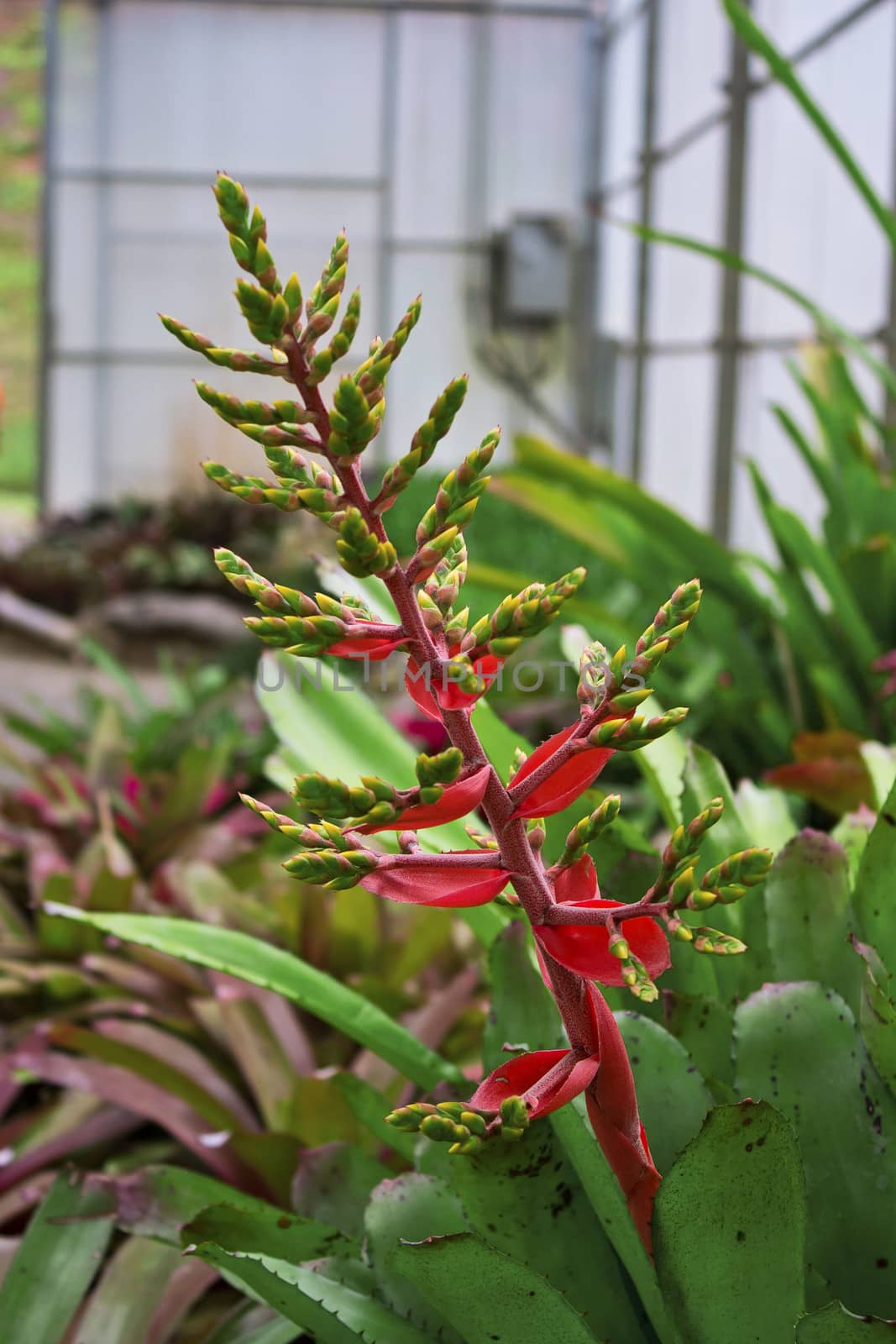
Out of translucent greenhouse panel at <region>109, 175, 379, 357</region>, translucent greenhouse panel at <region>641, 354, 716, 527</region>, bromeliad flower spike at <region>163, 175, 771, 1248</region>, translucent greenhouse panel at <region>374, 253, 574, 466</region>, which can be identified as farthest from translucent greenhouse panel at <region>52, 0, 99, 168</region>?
bromeliad flower spike at <region>163, 175, 771, 1248</region>

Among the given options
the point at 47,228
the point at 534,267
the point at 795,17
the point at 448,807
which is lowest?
the point at 448,807

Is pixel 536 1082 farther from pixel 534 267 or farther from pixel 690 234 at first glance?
pixel 534 267

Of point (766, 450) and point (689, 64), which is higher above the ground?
point (689, 64)

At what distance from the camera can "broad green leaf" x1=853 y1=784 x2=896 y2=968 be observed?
536mm

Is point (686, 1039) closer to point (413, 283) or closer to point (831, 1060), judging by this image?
point (831, 1060)

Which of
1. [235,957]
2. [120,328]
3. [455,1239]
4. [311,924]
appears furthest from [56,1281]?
[120,328]

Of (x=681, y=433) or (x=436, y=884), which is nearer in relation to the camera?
(x=436, y=884)

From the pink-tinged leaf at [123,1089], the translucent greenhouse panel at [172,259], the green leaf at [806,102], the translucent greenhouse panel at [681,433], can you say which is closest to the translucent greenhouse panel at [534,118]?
the translucent greenhouse panel at [172,259]

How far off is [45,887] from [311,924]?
9.8 inches

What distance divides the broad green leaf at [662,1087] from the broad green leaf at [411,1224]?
0.28 ft

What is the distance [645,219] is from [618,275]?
0.89 metres

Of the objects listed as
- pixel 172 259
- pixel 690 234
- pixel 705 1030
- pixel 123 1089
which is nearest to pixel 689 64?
pixel 690 234

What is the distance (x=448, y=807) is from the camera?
33cm

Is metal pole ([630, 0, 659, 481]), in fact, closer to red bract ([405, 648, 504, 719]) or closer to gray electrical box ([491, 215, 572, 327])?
gray electrical box ([491, 215, 572, 327])
